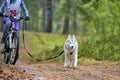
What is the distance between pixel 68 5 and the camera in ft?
116

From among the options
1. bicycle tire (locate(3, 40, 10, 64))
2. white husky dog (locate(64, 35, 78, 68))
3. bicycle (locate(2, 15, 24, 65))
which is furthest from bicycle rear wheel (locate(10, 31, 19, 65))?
white husky dog (locate(64, 35, 78, 68))

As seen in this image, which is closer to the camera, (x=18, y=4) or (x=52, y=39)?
(x=18, y=4)

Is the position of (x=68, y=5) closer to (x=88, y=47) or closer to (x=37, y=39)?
(x=37, y=39)

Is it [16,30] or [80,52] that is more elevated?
[16,30]

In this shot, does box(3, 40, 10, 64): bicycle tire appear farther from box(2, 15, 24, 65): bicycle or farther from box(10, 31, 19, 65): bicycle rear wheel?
box(10, 31, 19, 65): bicycle rear wheel

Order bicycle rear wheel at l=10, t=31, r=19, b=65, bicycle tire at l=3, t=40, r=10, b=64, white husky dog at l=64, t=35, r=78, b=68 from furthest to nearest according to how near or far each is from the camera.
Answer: white husky dog at l=64, t=35, r=78, b=68 → bicycle tire at l=3, t=40, r=10, b=64 → bicycle rear wheel at l=10, t=31, r=19, b=65

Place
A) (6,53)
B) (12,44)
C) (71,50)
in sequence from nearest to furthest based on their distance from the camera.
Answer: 1. (12,44)
2. (6,53)
3. (71,50)

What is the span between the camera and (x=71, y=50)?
11.5 m

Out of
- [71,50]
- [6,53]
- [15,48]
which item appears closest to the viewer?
[15,48]

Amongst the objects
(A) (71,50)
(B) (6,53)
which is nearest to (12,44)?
(B) (6,53)

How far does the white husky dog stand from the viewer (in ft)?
37.5

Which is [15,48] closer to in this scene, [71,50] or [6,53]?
[6,53]

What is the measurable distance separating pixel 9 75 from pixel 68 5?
89.2 ft

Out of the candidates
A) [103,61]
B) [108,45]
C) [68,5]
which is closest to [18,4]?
[103,61]
